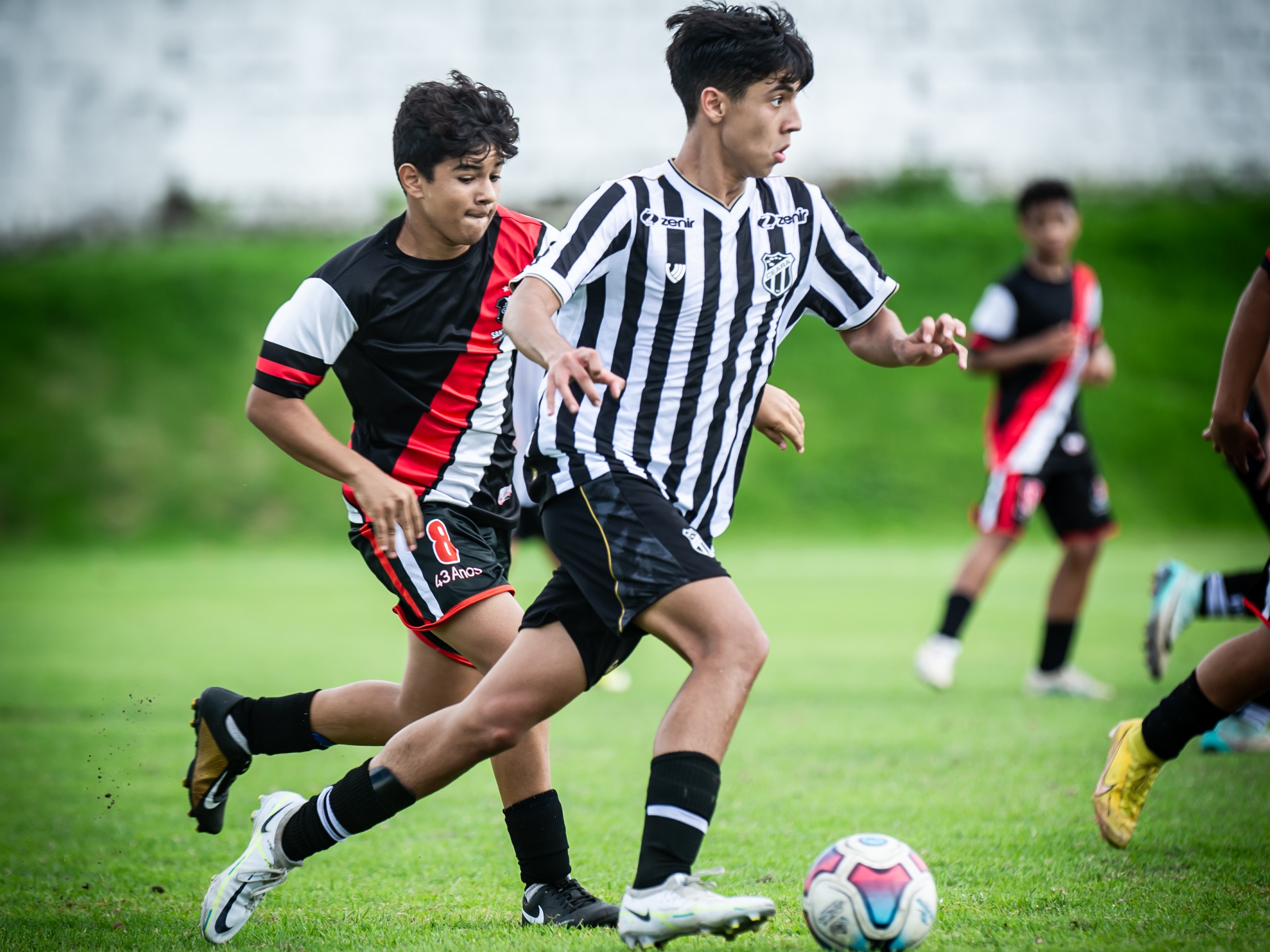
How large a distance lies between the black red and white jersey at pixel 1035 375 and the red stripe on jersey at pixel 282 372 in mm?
4912

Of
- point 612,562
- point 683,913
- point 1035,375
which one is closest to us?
point 683,913

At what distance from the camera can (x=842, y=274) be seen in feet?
11.0

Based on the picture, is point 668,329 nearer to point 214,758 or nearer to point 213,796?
point 214,758

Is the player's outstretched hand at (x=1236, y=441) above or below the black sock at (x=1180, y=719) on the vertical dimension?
above

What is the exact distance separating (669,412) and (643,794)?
2299mm

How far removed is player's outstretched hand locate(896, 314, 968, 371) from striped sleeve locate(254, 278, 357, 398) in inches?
60.7

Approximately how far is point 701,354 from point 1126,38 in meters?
22.6

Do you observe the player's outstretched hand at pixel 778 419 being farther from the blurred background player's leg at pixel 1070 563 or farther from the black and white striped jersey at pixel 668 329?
the blurred background player's leg at pixel 1070 563

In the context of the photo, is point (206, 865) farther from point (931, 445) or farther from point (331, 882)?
point (931, 445)

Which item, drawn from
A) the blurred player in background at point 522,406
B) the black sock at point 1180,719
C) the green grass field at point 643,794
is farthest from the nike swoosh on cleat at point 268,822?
the black sock at point 1180,719

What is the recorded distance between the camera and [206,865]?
3.97m

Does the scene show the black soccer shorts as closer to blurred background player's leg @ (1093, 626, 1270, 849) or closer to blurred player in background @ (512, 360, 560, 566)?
blurred player in background @ (512, 360, 560, 566)

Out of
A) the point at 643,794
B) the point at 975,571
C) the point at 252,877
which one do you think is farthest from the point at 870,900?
the point at 975,571

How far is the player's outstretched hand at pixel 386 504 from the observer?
Answer: 315 cm
